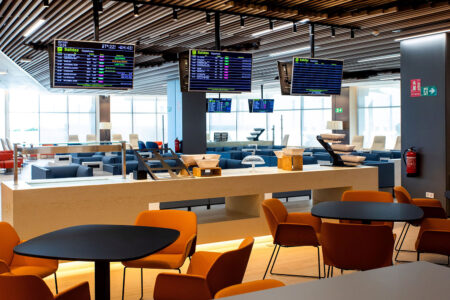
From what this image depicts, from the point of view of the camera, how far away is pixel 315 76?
7160mm

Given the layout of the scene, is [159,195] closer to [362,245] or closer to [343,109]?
[362,245]

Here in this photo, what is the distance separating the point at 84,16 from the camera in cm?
717

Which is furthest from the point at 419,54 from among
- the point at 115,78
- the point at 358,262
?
the point at 358,262

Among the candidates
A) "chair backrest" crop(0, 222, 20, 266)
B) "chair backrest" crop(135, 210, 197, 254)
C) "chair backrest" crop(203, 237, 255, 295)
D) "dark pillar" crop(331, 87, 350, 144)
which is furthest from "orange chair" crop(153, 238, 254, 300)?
"dark pillar" crop(331, 87, 350, 144)

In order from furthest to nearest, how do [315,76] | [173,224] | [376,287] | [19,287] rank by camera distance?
[315,76] < [173,224] < [19,287] < [376,287]

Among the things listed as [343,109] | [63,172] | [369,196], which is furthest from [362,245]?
[343,109]

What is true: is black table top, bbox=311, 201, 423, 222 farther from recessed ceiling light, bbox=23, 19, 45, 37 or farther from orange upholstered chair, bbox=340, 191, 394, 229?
recessed ceiling light, bbox=23, 19, 45, 37

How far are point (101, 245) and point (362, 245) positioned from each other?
1.84 m

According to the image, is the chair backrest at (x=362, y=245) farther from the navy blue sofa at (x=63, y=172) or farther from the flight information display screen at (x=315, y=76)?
the navy blue sofa at (x=63, y=172)

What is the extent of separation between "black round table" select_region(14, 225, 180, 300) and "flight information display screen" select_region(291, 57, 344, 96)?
14.0ft

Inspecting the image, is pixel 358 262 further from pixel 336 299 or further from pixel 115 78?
pixel 115 78

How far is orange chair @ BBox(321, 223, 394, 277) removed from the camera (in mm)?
3516

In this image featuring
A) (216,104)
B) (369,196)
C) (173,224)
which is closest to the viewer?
(173,224)

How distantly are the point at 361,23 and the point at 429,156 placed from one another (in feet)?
7.91
